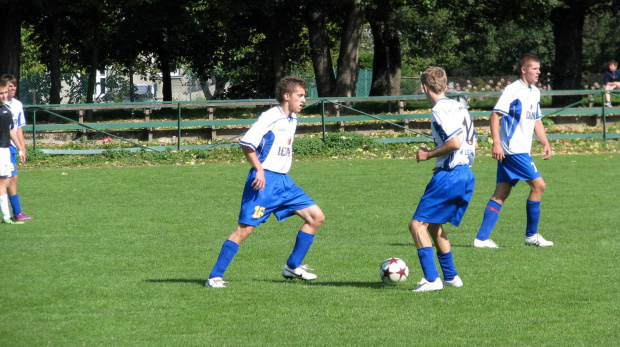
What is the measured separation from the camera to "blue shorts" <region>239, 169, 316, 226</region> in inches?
276

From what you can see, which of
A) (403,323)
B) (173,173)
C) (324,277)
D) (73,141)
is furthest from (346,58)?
(403,323)

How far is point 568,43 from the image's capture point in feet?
104

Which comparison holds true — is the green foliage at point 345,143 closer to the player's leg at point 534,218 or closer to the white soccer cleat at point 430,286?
the player's leg at point 534,218

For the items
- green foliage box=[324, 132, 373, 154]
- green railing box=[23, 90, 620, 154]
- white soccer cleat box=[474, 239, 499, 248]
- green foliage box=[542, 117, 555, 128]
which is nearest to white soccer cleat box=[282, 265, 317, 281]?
white soccer cleat box=[474, 239, 499, 248]

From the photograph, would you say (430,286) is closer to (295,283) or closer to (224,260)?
(295,283)

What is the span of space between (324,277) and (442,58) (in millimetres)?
55776

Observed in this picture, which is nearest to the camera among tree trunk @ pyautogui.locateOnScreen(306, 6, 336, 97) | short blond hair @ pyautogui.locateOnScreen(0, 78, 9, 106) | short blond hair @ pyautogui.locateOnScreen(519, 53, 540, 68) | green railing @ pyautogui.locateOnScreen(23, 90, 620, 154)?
short blond hair @ pyautogui.locateOnScreen(519, 53, 540, 68)

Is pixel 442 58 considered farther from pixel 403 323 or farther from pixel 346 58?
pixel 403 323

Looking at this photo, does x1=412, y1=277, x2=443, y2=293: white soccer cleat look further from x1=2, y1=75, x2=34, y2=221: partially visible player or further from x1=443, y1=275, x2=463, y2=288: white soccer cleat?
x1=2, y1=75, x2=34, y2=221: partially visible player

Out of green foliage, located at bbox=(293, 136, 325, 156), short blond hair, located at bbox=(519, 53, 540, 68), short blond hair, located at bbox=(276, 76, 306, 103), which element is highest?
short blond hair, located at bbox=(519, 53, 540, 68)

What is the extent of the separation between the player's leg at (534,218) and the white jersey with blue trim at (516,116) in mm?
416

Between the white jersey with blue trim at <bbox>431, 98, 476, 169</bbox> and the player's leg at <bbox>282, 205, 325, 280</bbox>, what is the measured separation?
119cm

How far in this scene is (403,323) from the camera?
580 cm

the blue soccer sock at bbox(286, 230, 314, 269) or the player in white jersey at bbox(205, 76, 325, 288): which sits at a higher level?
the player in white jersey at bbox(205, 76, 325, 288)
